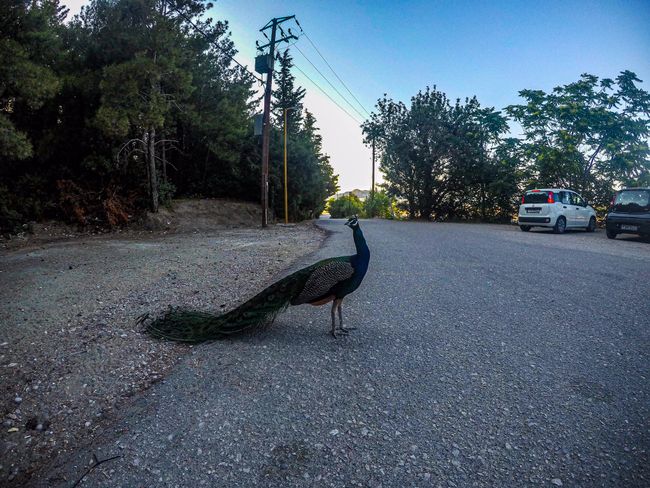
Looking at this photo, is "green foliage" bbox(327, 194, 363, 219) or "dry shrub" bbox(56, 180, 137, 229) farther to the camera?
"green foliage" bbox(327, 194, 363, 219)

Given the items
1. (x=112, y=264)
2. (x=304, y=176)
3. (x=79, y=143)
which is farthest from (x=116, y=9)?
(x=304, y=176)

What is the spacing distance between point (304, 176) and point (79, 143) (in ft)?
44.5

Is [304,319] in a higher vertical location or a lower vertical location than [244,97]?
lower

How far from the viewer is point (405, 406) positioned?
240 centimetres

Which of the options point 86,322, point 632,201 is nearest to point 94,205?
point 86,322

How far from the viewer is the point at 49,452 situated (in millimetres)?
2111

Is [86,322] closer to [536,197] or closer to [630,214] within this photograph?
[630,214]

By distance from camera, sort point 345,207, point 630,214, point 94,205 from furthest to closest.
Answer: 1. point 345,207
2. point 94,205
3. point 630,214

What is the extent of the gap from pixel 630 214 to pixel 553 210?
282 cm

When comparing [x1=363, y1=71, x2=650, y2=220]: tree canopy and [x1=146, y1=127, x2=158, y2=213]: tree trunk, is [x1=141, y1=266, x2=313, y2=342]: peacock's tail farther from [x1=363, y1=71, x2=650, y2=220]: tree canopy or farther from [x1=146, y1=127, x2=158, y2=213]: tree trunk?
[x1=363, y1=71, x2=650, y2=220]: tree canopy

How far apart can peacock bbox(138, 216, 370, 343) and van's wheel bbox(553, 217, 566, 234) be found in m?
15.1

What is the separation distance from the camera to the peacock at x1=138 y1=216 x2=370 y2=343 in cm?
323

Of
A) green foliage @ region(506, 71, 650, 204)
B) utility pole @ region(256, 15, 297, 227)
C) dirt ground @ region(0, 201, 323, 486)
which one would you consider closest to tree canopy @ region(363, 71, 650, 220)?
green foliage @ region(506, 71, 650, 204)

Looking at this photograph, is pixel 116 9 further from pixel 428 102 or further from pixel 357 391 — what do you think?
pixel 428 102
